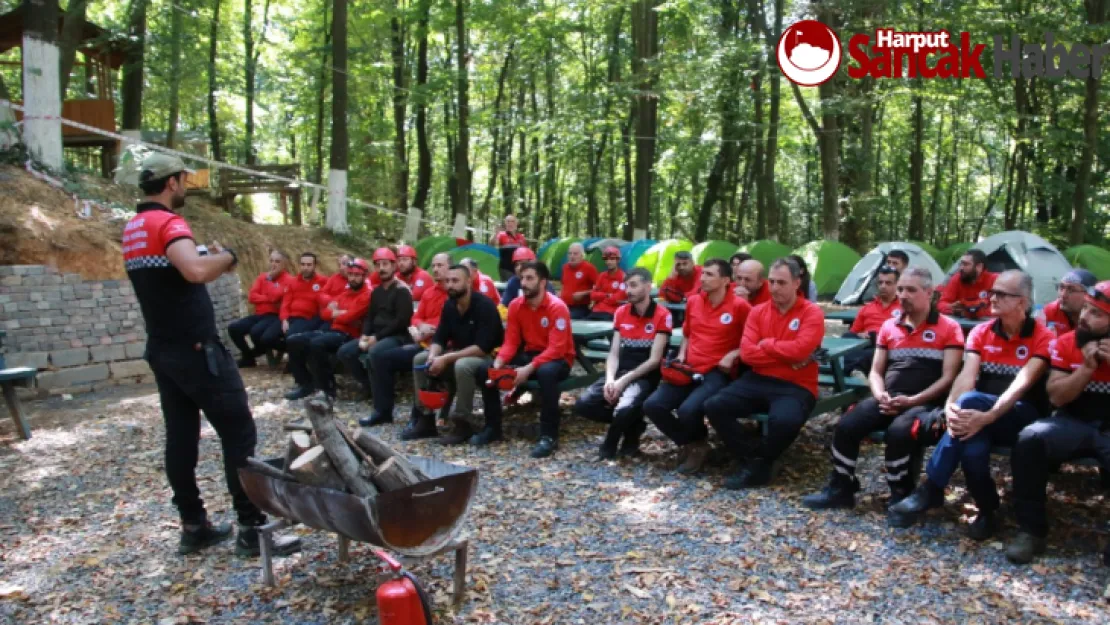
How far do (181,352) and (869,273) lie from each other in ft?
33.7

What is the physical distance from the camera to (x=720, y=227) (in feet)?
85.4

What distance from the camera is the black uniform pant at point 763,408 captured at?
475 cm

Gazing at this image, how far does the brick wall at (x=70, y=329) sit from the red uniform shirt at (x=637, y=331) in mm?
5102

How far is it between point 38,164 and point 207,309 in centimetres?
708

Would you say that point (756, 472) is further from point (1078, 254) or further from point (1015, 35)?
point (1015, 35)

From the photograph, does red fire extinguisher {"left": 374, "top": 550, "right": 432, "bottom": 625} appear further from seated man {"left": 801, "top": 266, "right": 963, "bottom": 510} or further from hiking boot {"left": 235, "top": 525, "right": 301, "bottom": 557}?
seated man {"left": 801, "top": 266, "right": 963, "bottom": 510}

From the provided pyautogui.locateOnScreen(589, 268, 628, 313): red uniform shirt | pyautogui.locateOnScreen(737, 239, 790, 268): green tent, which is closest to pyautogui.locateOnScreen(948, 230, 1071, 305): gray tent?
pyautogui.locateOnScreen(737, 239, 790, 268): green tent

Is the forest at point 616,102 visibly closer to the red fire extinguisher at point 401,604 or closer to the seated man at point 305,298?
the seated man at point 305,298

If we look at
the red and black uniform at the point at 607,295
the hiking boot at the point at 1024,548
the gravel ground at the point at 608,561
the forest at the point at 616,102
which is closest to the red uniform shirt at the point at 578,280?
the red and black uniform at the point at 607,295

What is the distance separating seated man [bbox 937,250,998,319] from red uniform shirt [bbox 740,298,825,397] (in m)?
2.65

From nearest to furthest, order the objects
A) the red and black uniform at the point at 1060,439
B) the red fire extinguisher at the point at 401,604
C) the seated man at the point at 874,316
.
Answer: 1. the red fire extinguisher at the point at 401,604
2. the red and black uniform at the point at 1060,439
3. the seated man at the point at 874,316

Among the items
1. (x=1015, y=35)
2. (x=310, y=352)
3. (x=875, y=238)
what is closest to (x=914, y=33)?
(x=1015, y=35)

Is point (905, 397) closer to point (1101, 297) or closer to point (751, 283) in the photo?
point (1101, 297)

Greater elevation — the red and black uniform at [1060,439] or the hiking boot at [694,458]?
the red and black uniform at [1060,439]
